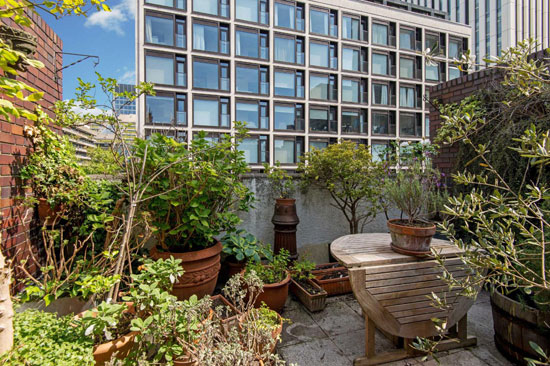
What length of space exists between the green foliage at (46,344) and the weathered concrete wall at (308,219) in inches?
89.5

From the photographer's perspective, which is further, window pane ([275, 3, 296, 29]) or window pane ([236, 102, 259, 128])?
window pane ([275, 3, 296, 29])

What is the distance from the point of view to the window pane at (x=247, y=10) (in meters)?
17.9

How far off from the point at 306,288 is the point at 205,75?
17046 mm

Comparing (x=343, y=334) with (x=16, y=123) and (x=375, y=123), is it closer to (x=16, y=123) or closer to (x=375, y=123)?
(x=16, y=123)

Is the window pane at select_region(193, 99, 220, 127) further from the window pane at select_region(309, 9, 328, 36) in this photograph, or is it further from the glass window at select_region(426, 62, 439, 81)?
the glass window at select_region(426, 62, 439, 81)

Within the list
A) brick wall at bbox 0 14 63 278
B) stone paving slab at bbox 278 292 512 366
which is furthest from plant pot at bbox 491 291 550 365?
brick wall at bbox 0 14 63 278

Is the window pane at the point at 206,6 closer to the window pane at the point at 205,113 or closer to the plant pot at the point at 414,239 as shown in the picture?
the window pane at the point at 205,113

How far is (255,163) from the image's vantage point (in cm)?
1819

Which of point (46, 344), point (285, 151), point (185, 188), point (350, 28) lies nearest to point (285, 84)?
point (285, 151)

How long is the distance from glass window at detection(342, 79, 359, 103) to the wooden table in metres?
20.2

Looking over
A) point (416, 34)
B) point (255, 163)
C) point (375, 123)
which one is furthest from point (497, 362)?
point (416, 34)

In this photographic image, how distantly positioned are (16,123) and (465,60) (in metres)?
3.19

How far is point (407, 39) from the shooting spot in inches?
878

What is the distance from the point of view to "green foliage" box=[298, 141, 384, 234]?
3504 mm
